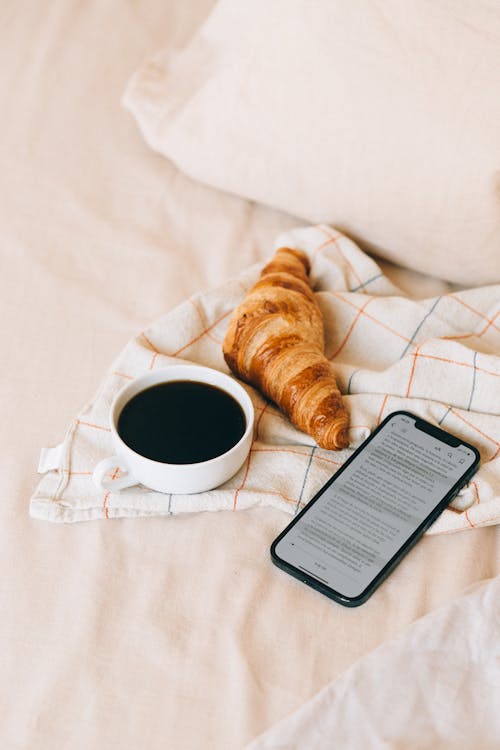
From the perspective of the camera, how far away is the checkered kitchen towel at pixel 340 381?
70 cm

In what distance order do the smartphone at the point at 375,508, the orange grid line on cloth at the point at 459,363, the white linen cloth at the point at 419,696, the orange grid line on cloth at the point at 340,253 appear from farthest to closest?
the orange grid line on cloth at the point at 340,253 → the orange grid line on cloth at the point at 459,363 → the smartphone at the point at 375,508 → the white linen cloth at the point at 419,696

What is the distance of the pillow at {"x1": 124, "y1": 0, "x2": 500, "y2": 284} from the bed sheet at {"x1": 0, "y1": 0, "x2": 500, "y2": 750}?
6 centimetres

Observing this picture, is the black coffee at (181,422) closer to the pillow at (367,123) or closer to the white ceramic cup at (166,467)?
the white ceramic cup at (166,467)

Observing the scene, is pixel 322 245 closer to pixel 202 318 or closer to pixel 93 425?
pixel 202 318

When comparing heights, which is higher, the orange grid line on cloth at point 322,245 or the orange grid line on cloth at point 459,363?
the orange grid line on cloth at point 459,363

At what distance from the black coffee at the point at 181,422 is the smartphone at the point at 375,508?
9cm

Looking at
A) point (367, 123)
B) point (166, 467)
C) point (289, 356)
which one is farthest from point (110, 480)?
point (367, 123)

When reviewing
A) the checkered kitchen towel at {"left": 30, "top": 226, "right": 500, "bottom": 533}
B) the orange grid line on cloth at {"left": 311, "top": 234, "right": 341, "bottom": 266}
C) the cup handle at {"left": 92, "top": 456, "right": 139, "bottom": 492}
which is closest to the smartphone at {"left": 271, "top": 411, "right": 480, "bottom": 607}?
the checkered kitchen towel at {"left": 30, "top": 226, "right": 500, "bottom": 533}

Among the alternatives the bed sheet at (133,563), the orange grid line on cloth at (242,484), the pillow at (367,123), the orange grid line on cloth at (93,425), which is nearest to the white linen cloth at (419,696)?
the bed sheet at (133,563)

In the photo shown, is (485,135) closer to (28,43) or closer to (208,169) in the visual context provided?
(208,169)

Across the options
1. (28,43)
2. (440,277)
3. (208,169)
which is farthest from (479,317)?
(28,43)

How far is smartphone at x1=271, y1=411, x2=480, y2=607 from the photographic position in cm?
65

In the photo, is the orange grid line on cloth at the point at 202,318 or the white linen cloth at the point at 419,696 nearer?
the white linen cloth at the point at 419,696

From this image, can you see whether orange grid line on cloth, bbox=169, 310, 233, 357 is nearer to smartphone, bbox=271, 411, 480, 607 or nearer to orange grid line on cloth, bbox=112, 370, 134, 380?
orange grid line on cloth, bbox=112, 370, 134, 380
